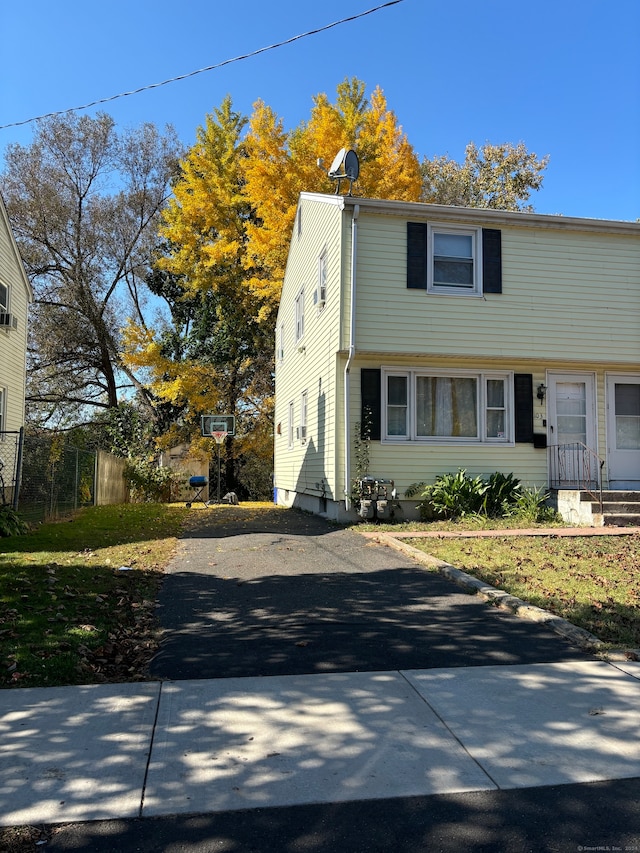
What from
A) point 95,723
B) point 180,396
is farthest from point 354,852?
point 180,396

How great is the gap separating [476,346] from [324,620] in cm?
852

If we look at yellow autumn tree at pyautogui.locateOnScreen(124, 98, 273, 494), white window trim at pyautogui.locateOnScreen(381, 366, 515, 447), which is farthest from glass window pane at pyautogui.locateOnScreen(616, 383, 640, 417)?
yellow autumn tree at pyautogui.locateOnScreen(124, 98, 273, 494)

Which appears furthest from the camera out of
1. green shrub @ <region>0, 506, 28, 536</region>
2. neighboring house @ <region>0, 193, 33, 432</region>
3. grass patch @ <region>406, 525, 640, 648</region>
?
neighboring house @ <region>0, 193, 33, 432</region>

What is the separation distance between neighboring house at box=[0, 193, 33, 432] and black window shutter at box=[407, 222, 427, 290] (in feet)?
34.5

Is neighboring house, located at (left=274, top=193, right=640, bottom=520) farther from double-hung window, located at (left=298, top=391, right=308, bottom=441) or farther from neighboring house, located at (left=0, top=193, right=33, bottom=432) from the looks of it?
neighboring house, located at (left=0, top=193, right=33, bottom=432)

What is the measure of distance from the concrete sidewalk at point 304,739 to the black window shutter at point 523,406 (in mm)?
9128

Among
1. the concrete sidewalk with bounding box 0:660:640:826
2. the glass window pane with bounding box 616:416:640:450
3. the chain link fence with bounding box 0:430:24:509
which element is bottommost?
the concrete sidewalk with bounding box 0:660:640:826

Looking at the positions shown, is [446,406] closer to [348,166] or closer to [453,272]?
[453,272]

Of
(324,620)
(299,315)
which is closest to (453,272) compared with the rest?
(299,315)

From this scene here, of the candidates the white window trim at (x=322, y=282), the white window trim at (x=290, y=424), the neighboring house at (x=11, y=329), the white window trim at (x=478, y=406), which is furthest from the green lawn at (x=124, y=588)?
the white window trim at (x=290, y=424)

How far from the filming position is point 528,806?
2.80 meters

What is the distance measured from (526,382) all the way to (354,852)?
11712mm

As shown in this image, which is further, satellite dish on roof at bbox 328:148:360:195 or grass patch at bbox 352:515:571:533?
satellite dish on roof at bbox 328:148:360:195

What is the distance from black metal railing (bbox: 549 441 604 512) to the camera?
13.2 meters
